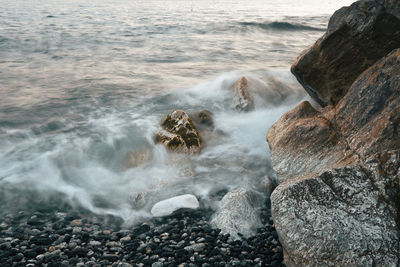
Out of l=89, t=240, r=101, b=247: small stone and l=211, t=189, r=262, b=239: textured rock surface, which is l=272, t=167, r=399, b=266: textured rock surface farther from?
l=89, t=240, r=101, b=247: small stone

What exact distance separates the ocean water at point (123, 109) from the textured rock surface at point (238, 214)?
0.40m

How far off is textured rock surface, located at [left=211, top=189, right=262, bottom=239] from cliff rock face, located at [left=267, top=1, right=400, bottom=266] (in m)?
0.55

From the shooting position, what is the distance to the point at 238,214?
14.3 ft

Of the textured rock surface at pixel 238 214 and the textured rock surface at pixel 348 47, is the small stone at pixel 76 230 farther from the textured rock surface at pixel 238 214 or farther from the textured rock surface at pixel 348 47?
the textured rock surface at pixel 348 47

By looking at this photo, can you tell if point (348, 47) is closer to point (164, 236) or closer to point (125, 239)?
point (164, 236)

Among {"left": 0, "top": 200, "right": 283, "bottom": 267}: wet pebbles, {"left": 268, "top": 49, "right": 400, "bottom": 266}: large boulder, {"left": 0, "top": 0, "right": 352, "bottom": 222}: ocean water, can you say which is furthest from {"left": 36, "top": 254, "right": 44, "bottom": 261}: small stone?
{"left": 268, "top": 49, "right": 400, "bottom": 266}: large boulder

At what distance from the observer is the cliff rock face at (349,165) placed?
2.97 meters

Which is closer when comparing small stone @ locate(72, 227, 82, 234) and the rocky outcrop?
small stone @ locate(72, 227, 82, 234)

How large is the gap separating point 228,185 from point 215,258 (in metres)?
1.91

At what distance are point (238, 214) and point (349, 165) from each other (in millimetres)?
1513

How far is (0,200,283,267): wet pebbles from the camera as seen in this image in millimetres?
3637

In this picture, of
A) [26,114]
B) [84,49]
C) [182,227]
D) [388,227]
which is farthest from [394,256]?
[84,49]

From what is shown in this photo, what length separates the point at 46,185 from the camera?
5.50 metres

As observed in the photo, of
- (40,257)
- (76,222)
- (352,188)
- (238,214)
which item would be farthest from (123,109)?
(352,188)
